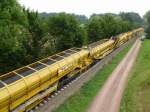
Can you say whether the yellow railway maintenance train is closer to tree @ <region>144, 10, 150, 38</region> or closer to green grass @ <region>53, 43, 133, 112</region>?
green grass @ <region>53, 43, 133, 112</region>

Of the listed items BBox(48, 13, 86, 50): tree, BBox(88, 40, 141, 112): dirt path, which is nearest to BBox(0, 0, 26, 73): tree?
BBox(88, 40, 141, 112): dirt path

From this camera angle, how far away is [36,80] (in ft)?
83.8

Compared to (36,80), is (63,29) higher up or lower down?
higher up

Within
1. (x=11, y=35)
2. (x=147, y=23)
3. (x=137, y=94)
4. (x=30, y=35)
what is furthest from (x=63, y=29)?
(x=147, y=23)

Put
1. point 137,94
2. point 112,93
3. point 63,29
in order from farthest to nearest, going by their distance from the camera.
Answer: point 63,29 < point 112,93 < point 137,94

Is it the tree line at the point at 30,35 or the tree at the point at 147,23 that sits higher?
the tree line at the point at 30,35

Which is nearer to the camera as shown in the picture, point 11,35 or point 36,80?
point 36,80

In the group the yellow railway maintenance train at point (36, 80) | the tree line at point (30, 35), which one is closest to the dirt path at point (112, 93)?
the yellow railway maintenance train at point (36, 80)

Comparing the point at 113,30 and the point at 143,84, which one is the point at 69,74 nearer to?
the point at 143,84

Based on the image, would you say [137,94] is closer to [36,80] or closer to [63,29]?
[36,80]

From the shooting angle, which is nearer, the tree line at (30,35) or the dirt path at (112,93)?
the dirt path at (112,93)

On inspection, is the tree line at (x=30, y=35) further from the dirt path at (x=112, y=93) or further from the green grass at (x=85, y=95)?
the dirt path at (x=112, y=93)

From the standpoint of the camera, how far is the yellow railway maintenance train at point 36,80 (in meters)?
22.0

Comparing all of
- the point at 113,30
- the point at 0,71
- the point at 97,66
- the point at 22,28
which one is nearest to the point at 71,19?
the point at 97,66
